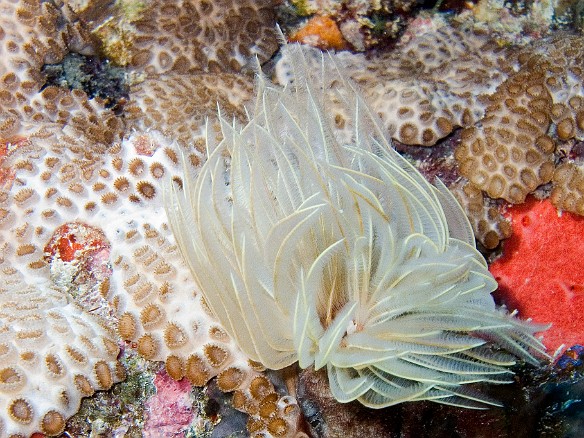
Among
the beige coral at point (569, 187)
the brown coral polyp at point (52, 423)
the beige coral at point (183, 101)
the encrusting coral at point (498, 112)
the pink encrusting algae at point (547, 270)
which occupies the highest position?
the beige coral at point (183, 101)

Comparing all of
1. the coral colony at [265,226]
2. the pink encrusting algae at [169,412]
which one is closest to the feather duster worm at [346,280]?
the coral colony at [265,226]

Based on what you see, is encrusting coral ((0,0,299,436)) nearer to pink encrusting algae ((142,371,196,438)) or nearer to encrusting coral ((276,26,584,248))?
pink encrusting algae ((142,371,196,438))

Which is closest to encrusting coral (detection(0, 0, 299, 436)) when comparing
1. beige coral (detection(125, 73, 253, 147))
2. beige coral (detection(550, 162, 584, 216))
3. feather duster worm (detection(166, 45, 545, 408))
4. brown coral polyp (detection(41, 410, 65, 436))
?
brown coral polyp (detection(41, 410, 65, 436))

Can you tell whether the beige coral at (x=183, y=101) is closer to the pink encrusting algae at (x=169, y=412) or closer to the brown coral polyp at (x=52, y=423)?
the pink encrusting algae at (x=169, y=412)

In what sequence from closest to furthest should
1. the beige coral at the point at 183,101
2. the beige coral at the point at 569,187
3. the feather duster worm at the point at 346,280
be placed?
the feather duster worm at the point at 346,280 < the beige coral at the point at 569,187 < the beige coral at the point at 183,101

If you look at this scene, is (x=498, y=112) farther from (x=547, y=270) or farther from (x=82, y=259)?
(x=82, y=259)

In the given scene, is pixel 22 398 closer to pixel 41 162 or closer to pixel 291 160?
pixel 41 162
